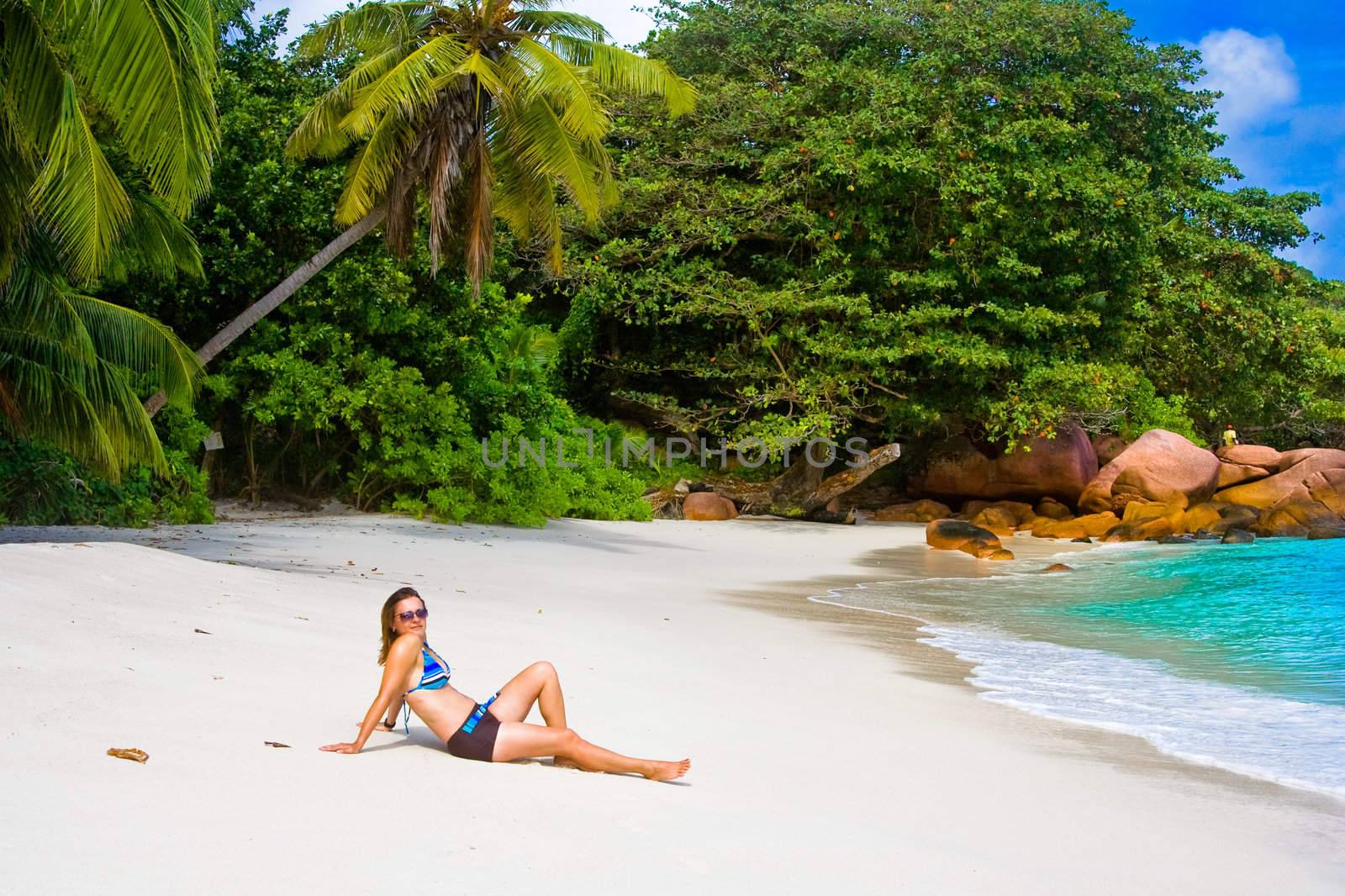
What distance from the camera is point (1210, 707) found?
22.5 ft

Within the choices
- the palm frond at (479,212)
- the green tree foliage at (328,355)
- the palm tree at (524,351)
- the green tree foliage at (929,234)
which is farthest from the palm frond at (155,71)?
the green tree foliage at (929,234)

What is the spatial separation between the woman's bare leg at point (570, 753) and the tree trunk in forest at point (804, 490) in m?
18.1

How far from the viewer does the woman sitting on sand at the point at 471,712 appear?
4254 mm

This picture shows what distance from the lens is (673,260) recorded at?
2198 cm

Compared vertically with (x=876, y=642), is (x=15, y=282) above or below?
above

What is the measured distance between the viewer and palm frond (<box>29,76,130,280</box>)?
275 inches

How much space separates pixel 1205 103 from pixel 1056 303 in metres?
5.65

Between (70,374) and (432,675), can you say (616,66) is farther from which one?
(432,675)

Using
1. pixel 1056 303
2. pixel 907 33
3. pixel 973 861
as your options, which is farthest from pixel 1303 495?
pixel 973 861

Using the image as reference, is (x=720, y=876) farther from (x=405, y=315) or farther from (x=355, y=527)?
(x=405, y=315)

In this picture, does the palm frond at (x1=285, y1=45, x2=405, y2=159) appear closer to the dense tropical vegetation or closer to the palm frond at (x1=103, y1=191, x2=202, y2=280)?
the dense tropical vegetation

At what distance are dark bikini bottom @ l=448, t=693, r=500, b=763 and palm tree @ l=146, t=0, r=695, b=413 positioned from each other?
9113 millimetres

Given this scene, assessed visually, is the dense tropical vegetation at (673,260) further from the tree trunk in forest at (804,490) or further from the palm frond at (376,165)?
the tree trunk in forest at (804,490)

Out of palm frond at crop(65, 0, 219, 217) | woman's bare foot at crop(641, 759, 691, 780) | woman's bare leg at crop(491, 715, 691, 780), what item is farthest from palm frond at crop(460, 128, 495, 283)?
Result: woman's bare foot at crop(641, 759, 691, 780)
